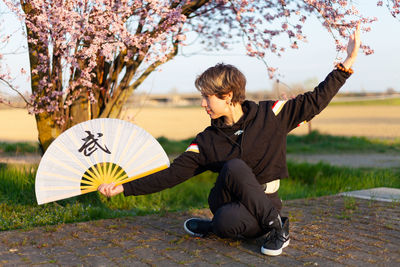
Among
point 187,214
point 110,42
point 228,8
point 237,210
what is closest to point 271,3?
point 228,8

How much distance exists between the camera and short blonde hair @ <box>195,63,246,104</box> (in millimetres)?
3074

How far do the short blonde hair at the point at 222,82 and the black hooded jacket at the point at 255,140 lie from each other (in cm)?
17

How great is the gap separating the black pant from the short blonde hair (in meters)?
0.48

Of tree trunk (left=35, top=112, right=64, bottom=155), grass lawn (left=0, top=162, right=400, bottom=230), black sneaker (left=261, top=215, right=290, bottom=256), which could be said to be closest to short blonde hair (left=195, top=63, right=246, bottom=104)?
black sneaker (left=261, top=215, right=290, bottom=256)

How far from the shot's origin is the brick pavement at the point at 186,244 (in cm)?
296

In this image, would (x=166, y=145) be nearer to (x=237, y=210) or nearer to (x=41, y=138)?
(x=41, y=138)

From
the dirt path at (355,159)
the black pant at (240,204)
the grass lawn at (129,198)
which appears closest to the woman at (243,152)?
the black pant at (240,204)

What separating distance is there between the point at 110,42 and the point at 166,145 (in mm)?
7048

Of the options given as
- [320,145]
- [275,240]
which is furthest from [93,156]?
[320,145]

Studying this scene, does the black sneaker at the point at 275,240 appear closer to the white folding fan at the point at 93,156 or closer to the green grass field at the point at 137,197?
the white folding fan at the point at 93,156

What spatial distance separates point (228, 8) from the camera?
19.7 ft

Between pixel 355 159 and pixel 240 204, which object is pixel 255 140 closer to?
pixel 240 204

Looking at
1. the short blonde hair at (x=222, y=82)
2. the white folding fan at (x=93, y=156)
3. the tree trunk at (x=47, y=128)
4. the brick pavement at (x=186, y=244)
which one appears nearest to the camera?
the brick pavement at (x=186, y=244)

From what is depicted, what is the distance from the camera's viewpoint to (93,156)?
3.73 m
